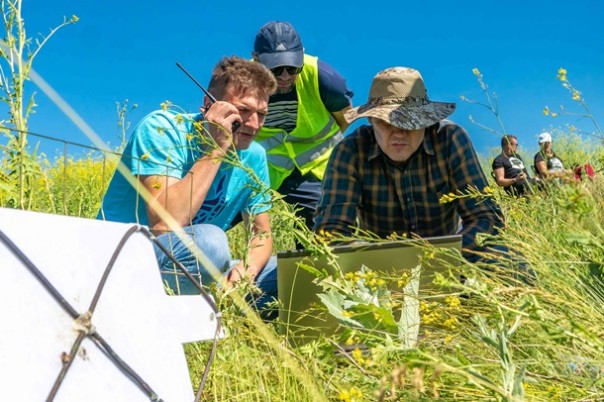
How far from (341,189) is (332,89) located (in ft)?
3.55

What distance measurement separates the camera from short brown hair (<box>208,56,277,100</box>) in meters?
2.91

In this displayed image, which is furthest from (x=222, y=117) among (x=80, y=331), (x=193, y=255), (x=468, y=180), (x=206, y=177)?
(x=80, y=331)

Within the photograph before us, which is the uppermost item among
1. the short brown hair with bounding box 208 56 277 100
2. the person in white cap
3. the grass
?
the short brown hair with bounding box 208 56 277 100

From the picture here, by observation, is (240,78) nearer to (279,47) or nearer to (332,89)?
(279,47)

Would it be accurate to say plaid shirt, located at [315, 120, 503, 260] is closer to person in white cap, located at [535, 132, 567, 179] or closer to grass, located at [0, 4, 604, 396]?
person in white cap, located at [535, 132, 567, 179]

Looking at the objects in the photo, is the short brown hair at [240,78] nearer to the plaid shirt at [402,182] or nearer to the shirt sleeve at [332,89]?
the plaid shirt at [402,182]

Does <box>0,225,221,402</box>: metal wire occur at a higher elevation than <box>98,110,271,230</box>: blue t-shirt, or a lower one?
lower

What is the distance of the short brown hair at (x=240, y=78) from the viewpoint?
9.53 ft

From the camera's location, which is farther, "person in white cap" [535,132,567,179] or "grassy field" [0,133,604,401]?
"person in white cap" [535,132,567,179]

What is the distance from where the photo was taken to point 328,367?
1.63 metres

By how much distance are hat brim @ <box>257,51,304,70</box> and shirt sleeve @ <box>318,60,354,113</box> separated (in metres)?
0.17

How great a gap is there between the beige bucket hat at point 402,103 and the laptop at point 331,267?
0.90 metres

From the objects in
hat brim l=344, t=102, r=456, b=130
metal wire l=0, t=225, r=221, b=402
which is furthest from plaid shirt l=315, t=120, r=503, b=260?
metal wire l=0, t=225, r=221, b=402

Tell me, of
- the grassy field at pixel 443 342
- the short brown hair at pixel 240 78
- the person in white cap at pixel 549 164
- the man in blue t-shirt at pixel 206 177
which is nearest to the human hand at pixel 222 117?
the man in blue t-shirt at pixel 206 177
